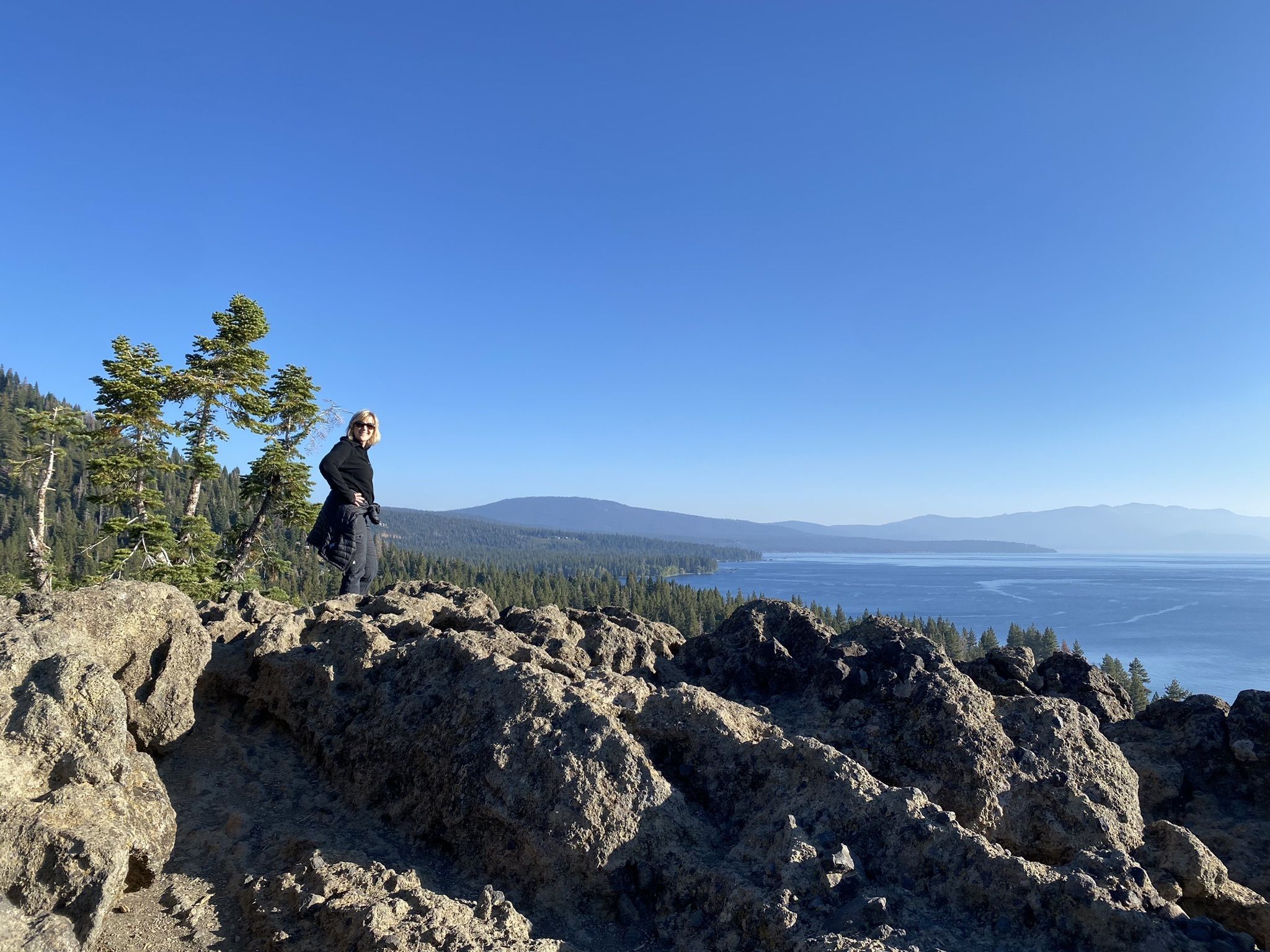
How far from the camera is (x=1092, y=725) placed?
499 cm

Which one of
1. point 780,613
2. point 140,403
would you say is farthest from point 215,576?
point 780,613

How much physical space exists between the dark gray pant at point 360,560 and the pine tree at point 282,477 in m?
16.3

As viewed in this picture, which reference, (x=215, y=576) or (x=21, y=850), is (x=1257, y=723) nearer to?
(x=21, y=850)

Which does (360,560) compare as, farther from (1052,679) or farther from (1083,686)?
(1083,686)

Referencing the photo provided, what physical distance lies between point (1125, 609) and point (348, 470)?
138124 mm

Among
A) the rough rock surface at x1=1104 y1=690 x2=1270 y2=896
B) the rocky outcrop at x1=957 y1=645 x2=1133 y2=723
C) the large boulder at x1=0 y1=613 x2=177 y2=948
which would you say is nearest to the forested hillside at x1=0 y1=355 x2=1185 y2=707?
the rocky outcrop at x1=957 y1=645 x2=1133 y2=723

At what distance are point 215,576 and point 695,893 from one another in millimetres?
23960

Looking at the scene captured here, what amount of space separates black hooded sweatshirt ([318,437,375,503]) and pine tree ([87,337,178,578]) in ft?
Result: 53.5

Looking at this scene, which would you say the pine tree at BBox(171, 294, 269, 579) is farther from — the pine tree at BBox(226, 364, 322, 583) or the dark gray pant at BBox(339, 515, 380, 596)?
the dark gray pant at BBox(339, 515, 380, 596)

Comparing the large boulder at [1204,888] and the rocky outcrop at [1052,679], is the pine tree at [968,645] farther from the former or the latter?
the large boulder at [1204,888]

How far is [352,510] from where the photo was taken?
26.2 feet

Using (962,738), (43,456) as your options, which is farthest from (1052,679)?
(43,456)

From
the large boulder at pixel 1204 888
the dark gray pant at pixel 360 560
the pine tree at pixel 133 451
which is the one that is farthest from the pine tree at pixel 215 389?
the large boulder at pixel 1204 888

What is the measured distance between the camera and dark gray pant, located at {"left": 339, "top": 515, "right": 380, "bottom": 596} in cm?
814
